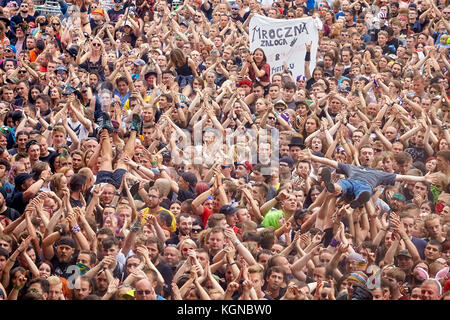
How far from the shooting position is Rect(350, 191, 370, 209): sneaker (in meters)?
9.79

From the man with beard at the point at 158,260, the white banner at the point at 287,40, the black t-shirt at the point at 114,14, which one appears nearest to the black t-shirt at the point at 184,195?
the man with beard at the point at 158,260

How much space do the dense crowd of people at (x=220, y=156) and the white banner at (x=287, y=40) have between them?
0.20m

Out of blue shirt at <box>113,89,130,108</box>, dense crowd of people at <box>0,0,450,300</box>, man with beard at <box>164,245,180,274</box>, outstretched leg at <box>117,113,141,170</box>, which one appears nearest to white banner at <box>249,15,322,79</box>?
dense crowd of people at <box>0,0,450,300</box>

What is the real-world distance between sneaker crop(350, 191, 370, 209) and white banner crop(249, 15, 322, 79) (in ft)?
16.4

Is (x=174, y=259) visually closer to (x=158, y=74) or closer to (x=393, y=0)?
(x=158, y=74)

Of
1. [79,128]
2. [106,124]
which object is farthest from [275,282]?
[79,128]

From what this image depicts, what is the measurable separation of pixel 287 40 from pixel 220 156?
3.87 meters

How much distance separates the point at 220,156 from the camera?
1141cm

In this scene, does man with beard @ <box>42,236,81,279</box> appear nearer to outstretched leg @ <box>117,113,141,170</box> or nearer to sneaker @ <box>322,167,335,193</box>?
outstretched leg @ <box>117,113,141,170</box>

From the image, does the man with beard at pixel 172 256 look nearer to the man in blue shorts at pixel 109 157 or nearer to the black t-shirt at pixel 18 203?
the man in blue shorts at pixel 109 157

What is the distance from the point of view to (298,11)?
17047 mm

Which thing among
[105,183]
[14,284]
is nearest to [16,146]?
[105,183]

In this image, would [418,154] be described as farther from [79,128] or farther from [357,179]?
[79,128]

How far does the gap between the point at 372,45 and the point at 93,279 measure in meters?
8.18
